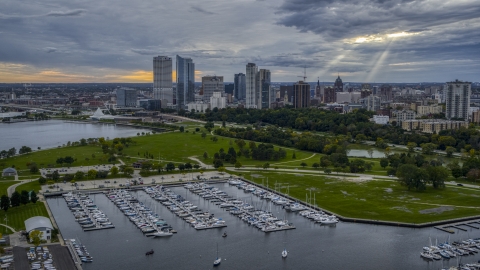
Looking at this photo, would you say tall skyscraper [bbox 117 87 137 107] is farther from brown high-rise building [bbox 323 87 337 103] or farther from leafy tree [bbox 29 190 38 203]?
leafy tree [bbox 29 190 38 203]

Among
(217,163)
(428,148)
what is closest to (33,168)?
(217,163)

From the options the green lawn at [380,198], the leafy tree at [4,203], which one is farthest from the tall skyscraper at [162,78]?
the leafy tree at [4,203]

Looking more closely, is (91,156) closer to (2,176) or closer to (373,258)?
(2,176)

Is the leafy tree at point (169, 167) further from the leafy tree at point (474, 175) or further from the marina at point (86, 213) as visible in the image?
the leafy tree at point (474, 175)

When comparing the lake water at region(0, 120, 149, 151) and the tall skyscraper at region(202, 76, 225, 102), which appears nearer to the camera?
the lake water at region(0, 120, 149, 151)

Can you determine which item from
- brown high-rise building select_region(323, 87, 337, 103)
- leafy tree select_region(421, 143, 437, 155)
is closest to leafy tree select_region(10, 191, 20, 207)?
leafy tree select_region(421, 143, 437, 155)

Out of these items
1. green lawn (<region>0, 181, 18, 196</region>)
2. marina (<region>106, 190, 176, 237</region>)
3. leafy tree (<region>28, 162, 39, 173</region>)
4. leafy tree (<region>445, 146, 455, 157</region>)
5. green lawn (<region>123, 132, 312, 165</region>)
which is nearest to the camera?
Result: marina (<region>106, 190, 176, 237</region>)

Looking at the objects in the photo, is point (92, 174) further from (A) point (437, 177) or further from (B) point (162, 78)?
(B) point (162, 78)
